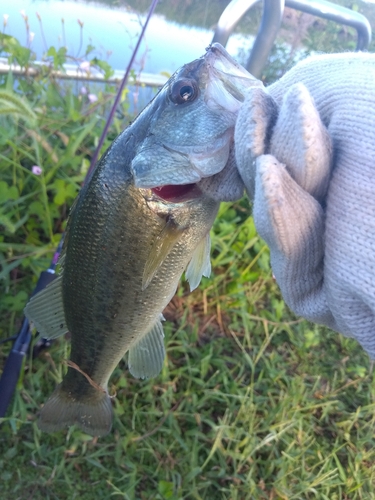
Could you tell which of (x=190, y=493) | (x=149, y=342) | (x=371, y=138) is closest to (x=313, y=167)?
(x=371, y=138)

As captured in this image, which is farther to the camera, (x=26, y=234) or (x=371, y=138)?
(x=26, y=234)

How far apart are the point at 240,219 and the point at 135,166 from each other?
1.59m

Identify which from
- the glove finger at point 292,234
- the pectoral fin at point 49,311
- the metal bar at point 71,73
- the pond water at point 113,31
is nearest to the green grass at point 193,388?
the metal bar at point 71,73

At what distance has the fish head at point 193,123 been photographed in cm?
111

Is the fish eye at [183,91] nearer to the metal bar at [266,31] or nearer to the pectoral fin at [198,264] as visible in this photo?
the pectoral fin at [198,264]

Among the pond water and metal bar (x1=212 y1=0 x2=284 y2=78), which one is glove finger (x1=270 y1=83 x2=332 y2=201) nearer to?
metal bar (x1=212 y1=0 x2=284 y2=78)

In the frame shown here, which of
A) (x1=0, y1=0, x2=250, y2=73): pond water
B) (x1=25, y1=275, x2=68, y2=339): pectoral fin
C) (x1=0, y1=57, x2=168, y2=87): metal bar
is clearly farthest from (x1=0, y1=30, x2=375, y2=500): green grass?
(x1=0, y1=0, x2=250, y2=73): pond water

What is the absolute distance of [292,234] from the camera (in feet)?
2.79

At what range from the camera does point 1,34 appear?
262cm

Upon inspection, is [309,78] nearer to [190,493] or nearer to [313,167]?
[313,167]

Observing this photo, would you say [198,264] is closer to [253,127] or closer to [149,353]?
[149,353]

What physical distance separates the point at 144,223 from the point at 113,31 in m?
3.94

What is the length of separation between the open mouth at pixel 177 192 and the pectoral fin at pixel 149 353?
1.80ft

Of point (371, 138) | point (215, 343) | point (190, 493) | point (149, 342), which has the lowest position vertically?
point (190, 493)
